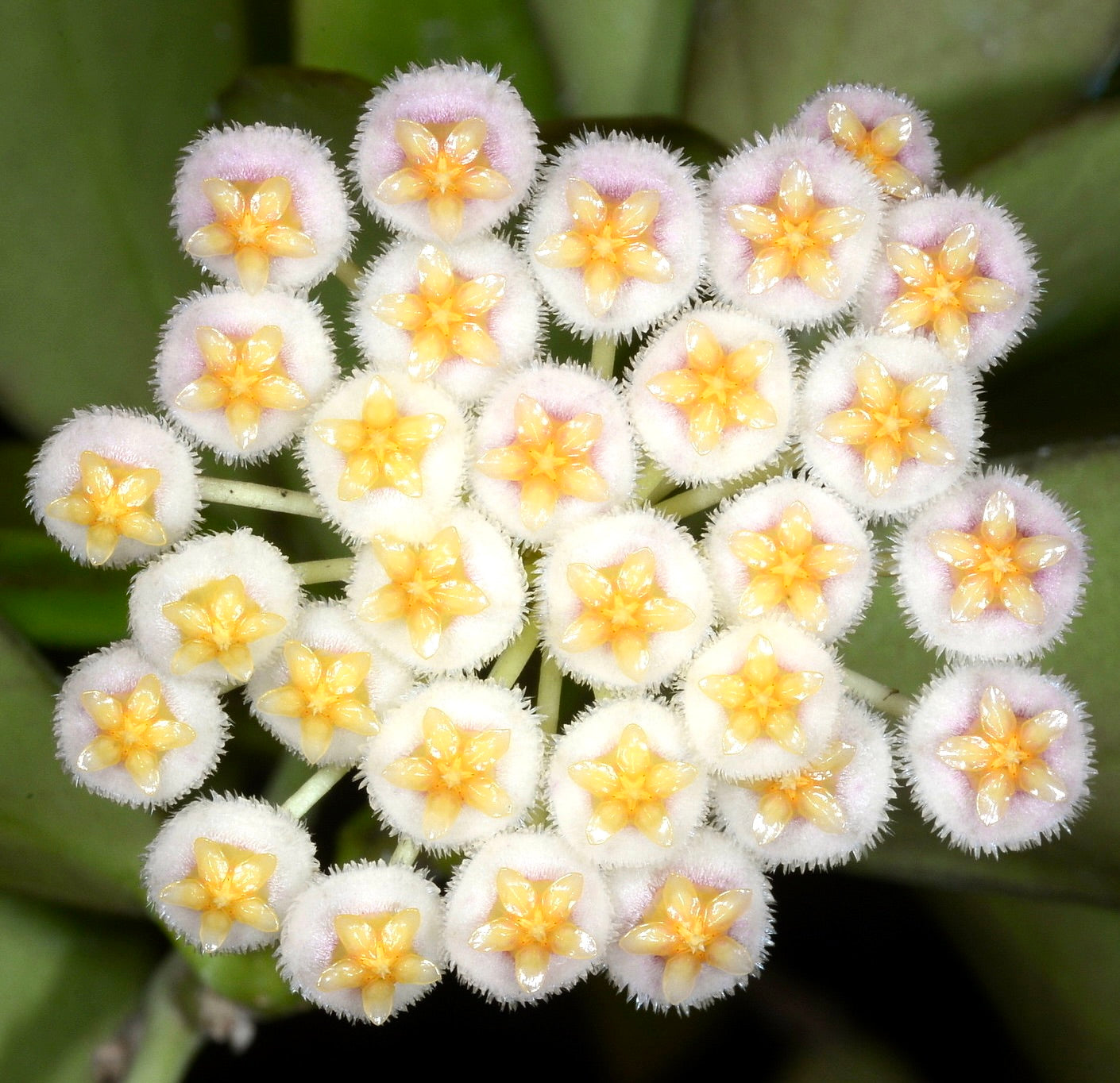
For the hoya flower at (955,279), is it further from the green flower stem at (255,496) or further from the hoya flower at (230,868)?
the hoya flower at (230,868)

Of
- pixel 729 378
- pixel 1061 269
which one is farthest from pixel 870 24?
pixel 729 378

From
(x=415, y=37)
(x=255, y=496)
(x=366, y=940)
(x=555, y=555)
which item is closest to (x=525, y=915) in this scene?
(x=366, y=940)

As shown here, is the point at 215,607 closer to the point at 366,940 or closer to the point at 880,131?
the point at 366,940

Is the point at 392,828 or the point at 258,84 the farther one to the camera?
the point at 258,84

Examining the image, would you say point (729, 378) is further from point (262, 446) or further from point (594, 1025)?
point (594, 1025)

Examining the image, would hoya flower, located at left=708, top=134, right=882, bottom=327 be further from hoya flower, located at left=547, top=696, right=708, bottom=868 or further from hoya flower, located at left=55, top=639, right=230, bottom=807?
hoya flower, located at left=55, top=639, right=230, bottom=807

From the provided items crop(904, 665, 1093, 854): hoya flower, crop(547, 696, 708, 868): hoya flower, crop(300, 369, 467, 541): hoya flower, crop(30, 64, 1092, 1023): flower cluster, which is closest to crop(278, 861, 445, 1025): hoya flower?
crop(30, 64, 1092, 1023): flower cluster

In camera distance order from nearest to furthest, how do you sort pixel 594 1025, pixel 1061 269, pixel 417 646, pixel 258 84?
pixel 417 646 → pixel 258 84 → pixel 1061 269 → pixel 594 1025
